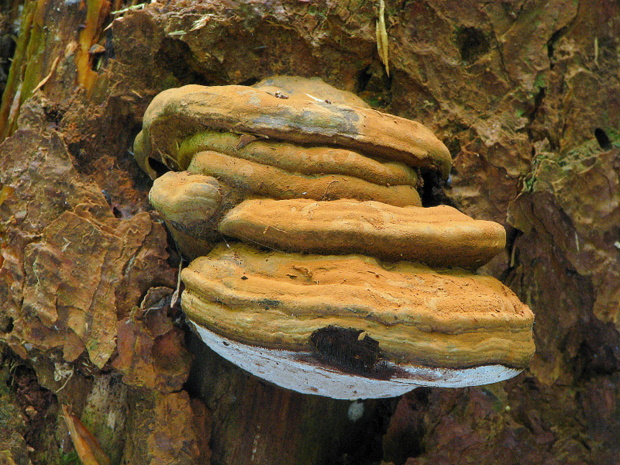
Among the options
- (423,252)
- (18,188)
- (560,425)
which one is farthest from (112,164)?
(560,425)

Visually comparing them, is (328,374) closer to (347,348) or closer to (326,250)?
(347,348)

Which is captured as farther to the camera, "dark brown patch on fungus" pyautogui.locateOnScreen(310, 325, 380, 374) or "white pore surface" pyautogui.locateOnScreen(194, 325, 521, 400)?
"white pore surface" pyautogui.locateOnScreen(194, 325, 521, 400)

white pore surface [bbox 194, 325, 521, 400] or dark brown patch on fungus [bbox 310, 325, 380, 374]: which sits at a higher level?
dark brown patch on fungus [bbox 310, 325, 380, 374]

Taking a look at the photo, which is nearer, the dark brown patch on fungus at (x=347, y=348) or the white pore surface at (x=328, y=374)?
the dark brown patch on fungus at (x=347, y=348)

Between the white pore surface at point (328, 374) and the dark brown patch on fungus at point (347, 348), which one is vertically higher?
the dark brown patch on fungus at point (347, 348)

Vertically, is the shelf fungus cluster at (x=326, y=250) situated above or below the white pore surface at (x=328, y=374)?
above

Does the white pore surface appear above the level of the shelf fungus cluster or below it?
below
